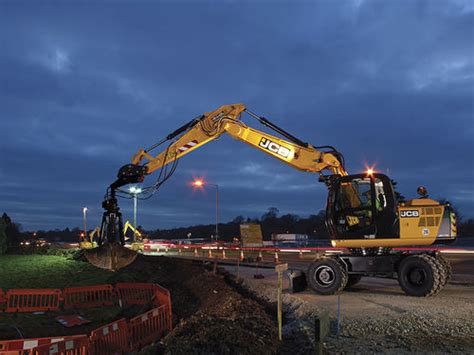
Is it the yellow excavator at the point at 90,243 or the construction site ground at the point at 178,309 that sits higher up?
the yellow excavator at the point at 90,243

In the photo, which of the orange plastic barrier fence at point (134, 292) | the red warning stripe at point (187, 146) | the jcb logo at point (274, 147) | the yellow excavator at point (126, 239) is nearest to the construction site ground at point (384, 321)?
the orange plastic barrier fence at point (134, 292)

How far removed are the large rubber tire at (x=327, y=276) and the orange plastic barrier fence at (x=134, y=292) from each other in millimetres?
5522

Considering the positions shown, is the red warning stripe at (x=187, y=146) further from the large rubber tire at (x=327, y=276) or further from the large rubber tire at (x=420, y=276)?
the large rubber tire at (x=420, y=276)

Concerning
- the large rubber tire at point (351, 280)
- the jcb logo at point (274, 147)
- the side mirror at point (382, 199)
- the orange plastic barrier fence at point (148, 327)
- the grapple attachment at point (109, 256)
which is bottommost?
the orange plastic barrier fence at point (148, 327)

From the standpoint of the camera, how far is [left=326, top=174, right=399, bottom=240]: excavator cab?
14.4m

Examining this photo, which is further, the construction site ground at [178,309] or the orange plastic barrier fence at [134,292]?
the orange plastic barrier fence at [134,292]

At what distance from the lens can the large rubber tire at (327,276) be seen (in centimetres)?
1495

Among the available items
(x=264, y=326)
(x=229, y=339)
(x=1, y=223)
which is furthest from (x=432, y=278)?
(x=1, y=223)

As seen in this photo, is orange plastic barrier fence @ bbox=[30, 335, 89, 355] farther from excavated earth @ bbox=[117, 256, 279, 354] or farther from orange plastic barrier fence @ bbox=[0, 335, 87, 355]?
excavated earth @ bbox=[117, 256, 279, 354]

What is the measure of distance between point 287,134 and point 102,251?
7.63 meters

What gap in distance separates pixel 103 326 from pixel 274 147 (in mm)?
8926

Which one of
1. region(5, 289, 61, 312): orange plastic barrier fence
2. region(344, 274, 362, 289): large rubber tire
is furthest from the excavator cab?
region(5, 289, 61, 312): orange plastic barrier fence

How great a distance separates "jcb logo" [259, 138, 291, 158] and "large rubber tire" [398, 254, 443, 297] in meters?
5.12

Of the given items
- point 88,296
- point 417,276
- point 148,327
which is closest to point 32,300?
point 88,296
